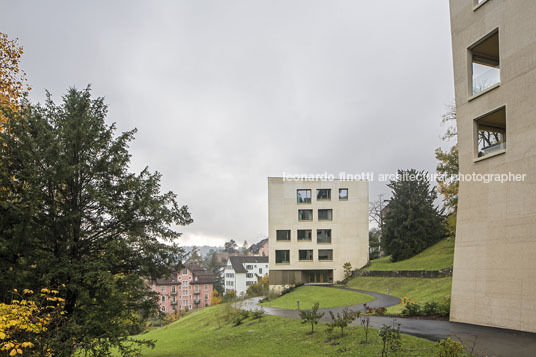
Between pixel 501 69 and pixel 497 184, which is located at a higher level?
pixel 501 69

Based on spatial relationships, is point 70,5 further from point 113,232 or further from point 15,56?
point 113,232

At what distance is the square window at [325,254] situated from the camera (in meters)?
49.1

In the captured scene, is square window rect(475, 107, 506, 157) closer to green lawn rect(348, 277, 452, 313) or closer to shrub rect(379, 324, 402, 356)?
shrub rect(379, 324, 402, 356)

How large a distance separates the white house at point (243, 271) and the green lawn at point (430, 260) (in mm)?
52382

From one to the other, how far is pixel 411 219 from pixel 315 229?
41.2 ft

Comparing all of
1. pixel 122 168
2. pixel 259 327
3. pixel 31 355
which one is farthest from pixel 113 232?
pixel 259 327

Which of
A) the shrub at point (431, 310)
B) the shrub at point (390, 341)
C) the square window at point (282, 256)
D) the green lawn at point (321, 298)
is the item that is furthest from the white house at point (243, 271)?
the shrub at point (390, 341)

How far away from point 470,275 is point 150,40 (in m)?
19.4

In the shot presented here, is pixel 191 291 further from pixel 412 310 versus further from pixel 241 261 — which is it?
pixel 412 310

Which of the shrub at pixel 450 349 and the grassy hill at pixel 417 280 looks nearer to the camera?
the shrub at pixel 450 349

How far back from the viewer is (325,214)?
5038 centimetres

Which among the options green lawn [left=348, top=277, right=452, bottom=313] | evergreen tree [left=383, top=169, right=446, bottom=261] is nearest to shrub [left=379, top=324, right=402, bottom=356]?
green lawn [left=348, top=277, right=452, bottom=313]

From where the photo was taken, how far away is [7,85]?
14.9 m

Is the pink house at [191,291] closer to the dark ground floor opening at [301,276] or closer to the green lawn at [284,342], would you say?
the dark ground floor opening at [301,276]
